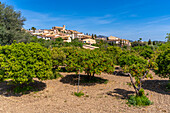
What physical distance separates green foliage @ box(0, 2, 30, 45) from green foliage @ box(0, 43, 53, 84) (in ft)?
36.6

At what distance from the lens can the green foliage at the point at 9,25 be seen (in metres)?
20.8

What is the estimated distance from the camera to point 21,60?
10.8 m

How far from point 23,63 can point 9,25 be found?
14.6m

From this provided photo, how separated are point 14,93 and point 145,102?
37.2ft

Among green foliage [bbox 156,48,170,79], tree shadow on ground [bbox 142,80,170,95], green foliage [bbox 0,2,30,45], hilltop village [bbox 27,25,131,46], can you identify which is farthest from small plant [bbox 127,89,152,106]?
hilltop village [bbox 27,25,131,46]

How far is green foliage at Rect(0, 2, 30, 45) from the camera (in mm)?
20781

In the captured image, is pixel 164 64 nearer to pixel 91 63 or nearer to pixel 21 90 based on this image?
pixel 91 63

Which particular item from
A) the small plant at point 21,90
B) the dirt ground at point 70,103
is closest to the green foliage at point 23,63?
the small plant at point 21,90

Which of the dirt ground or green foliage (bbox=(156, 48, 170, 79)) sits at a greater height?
green foliage (bbox=(156, 48, 170, 79))

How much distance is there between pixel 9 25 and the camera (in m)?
21.7

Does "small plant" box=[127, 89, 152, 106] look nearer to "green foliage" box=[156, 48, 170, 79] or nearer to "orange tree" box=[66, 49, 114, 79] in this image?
"green foliage" box=[156, 48, 170, 79]

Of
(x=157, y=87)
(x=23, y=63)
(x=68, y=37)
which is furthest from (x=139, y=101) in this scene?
(x=68, y=37)

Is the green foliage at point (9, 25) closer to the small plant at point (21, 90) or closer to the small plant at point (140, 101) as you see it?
the small plant at point (21, 90)

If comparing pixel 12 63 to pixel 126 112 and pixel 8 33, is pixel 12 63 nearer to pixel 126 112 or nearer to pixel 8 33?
pixel 126 112
